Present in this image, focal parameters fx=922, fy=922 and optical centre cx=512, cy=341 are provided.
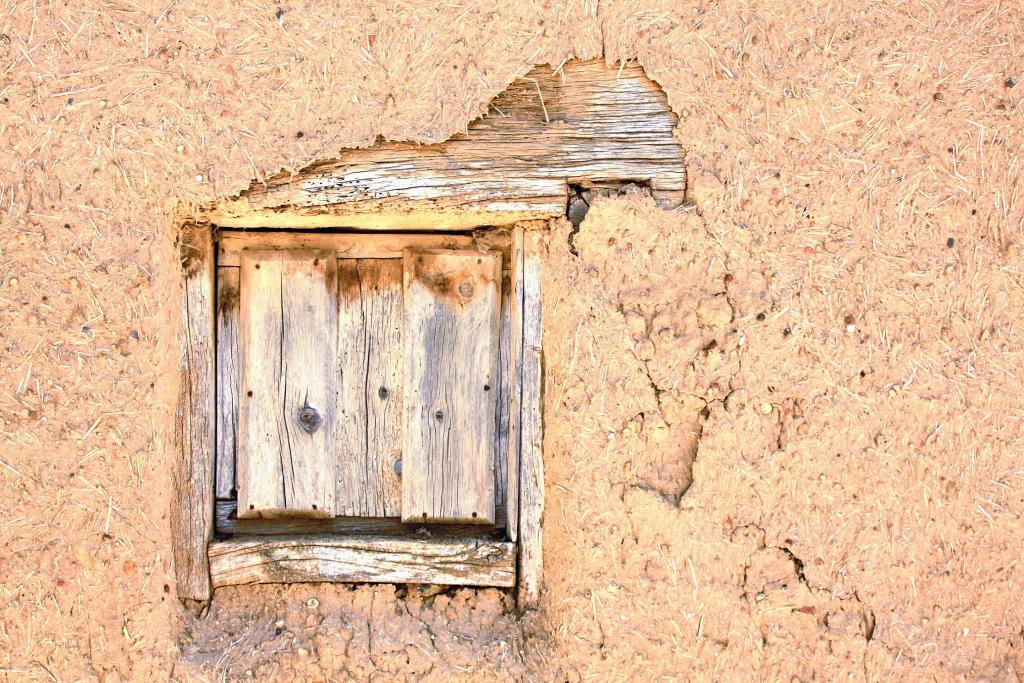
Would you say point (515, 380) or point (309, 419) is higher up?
point (515, 380)

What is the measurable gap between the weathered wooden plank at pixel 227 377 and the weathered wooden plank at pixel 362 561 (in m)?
0.22

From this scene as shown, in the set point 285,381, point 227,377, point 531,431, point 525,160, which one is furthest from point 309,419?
point 525,160

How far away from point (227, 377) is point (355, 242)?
0.56 metres

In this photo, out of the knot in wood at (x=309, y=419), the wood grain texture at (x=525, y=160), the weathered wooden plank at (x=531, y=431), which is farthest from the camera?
the knot in wood at (x=309, y=419)

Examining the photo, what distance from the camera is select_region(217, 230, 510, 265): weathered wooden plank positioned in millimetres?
2779

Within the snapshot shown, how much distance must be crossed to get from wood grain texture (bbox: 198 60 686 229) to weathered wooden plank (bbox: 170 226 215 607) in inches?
9.2

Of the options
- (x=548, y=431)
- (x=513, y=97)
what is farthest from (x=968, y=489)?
(x=513, y=97)

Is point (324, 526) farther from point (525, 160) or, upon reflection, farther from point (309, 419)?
point (525, 160)

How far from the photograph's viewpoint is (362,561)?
2.66m

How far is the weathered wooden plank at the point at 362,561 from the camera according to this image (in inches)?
105

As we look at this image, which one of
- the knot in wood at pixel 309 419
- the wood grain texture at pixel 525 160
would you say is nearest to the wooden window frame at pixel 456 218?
the wood grain texture at pixel 525 160

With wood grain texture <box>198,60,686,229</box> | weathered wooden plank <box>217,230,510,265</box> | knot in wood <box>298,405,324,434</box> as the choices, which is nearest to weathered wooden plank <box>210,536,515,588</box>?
knot in wood <box>298,405,324,434</box>

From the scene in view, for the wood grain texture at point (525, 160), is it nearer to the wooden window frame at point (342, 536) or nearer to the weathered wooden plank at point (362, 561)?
the wooden window frame at point (342, 536)

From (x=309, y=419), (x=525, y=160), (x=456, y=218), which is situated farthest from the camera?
(x=309, y=419)
